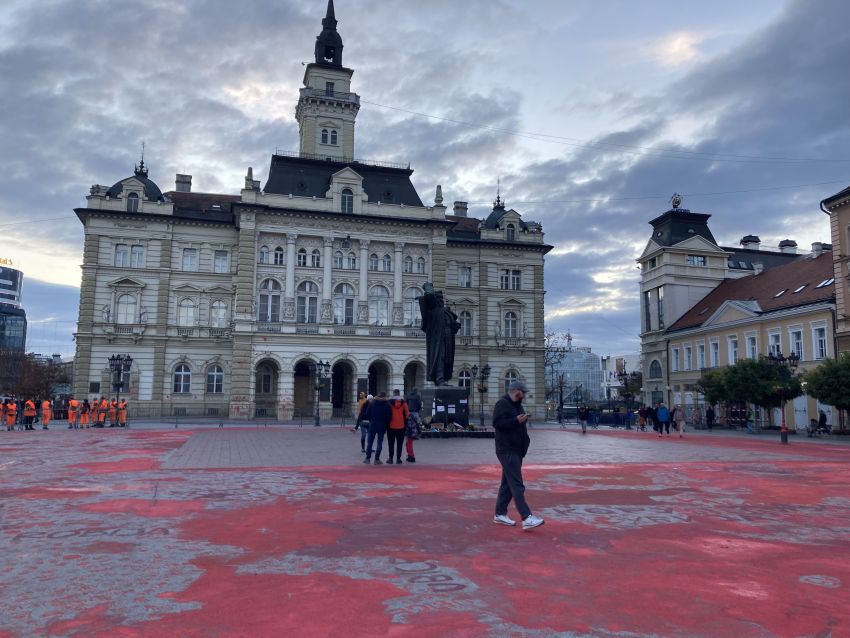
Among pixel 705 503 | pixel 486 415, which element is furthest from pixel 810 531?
pixel 486 415

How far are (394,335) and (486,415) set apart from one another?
422 inches

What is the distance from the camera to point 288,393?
46.8 m

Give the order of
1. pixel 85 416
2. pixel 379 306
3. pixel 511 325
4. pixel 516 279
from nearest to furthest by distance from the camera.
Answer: pixel 85 416
pixel 379 306
pixel 511 325
pixel 516 279

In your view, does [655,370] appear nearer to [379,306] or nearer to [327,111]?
[379,306]

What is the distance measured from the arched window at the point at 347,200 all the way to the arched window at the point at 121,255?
16.7 m

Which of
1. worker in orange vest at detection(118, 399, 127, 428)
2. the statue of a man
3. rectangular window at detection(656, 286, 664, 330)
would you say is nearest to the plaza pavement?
the statue of a man

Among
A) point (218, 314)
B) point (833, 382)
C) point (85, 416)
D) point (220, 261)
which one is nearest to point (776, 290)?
point (833, 382)

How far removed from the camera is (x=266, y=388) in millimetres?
50250

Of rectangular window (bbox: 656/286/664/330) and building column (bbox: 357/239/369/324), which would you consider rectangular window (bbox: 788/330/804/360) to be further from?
building column (bbox: 357/239/369/324)

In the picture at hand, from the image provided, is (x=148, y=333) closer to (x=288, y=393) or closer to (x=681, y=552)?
(x=288, y=393)

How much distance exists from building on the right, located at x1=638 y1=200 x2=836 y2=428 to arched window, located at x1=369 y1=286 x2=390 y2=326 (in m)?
24.0

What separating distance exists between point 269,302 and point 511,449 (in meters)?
41.8

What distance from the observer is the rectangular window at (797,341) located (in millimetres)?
40469

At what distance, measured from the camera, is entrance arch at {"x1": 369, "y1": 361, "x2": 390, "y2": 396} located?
49.2 meters
